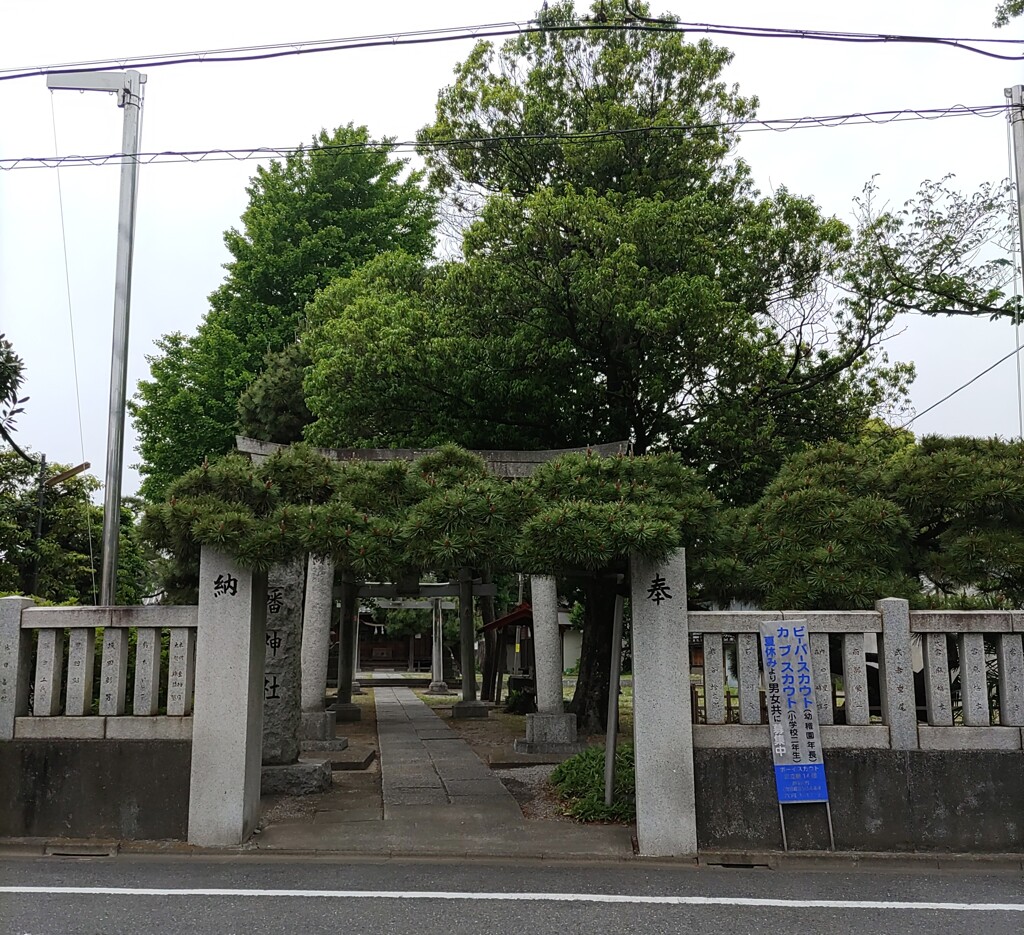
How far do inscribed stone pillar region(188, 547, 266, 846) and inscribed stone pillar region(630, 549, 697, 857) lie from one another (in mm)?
3191

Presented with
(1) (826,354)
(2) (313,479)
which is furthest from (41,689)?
(1) (826,354)

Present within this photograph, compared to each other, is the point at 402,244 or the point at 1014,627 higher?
the point at 402,244

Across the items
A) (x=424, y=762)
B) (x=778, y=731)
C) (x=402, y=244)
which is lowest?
(x=424, y=762)

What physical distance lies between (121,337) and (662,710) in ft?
22.9

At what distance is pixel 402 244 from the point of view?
27578 mm

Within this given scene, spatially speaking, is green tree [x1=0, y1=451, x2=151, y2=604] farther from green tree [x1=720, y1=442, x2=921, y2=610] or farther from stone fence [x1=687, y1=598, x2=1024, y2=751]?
stone fence [x1=687, y1=598, x2=1024, y2=751]

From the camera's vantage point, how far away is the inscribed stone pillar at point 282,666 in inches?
382

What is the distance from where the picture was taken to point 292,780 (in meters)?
9.56

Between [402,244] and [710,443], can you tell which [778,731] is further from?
[402,244]

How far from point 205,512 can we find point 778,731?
4971 millimetres

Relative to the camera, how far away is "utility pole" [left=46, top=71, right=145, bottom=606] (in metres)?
9.42

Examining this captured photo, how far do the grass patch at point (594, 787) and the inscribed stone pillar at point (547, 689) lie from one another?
2.39 meters

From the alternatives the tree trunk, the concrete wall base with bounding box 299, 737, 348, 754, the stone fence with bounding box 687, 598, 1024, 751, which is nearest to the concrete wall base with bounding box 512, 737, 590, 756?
the tree trunk

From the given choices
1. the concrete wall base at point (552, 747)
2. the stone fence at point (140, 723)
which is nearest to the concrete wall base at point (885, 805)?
the stone fence at point (140, 723)
